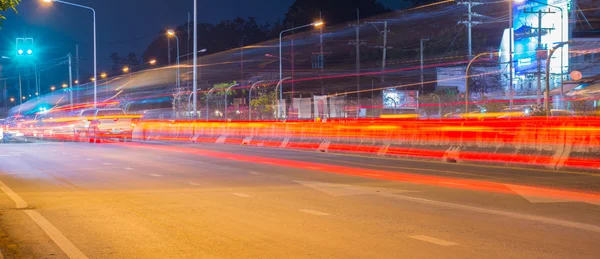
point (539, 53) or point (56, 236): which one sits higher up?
point (539, 53)

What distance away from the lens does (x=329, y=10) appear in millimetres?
90688

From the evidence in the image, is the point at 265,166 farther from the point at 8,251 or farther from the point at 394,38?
the point at 394,38

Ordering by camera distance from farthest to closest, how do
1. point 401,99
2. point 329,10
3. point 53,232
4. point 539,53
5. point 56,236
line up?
point 329,10, point 401,99, point 539,53, point 53,232, point 56,236

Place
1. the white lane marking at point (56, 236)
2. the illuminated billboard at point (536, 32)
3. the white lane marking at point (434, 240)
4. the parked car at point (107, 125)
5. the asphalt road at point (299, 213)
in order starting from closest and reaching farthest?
the white lane marking at point (56, 236), the asphalt road at point (299, 213), the white lane marking at point (434, 240), the parked car at point (107, 125), the illuminated billboard at point (536, 32)

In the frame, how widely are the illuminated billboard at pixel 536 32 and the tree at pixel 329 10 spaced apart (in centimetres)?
3073

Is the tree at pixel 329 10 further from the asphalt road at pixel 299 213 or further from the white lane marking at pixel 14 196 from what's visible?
the white lane marking at pixel 14 196

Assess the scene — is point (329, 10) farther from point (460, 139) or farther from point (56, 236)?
point (56, 236)

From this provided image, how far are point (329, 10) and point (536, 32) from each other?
36.1 meters

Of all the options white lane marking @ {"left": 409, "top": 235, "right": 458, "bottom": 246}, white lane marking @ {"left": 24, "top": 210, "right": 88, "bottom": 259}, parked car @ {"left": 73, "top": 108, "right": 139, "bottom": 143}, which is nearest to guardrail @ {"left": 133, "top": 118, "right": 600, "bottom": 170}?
parked car @ {"left": 73, "top": 108, "right": 139, "bottom": 143}

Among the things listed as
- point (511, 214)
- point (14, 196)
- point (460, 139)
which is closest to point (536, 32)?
point (460, 139)

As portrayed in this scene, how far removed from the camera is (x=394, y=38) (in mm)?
84062

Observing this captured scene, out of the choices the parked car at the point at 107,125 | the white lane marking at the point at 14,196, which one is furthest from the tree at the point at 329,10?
the white lane marking at the point at 14,196

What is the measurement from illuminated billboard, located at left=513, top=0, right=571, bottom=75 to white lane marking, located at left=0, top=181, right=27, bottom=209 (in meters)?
46.8

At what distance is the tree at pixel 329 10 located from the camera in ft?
294
